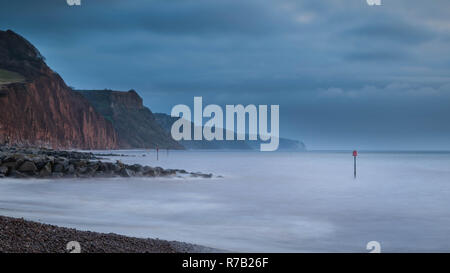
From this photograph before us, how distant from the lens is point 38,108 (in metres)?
74.9

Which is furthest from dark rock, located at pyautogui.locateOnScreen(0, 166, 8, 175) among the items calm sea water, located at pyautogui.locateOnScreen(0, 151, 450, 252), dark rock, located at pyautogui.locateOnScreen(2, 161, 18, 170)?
calm sea water, located at pyautogui.locateOnScreen(0, 151, 450, 252)

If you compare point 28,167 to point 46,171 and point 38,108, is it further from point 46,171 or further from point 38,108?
point 38,108

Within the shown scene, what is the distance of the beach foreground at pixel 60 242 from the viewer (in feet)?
17.5

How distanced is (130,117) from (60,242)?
16345 cm

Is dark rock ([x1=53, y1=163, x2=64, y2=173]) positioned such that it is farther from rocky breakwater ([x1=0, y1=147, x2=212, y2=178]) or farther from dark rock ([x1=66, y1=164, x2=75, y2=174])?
dark rock ([x1=66, y1=164, x2=75, y2=174])

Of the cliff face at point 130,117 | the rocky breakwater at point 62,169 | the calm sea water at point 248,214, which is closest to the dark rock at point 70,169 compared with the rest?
the rocky breakwater at point 62,169

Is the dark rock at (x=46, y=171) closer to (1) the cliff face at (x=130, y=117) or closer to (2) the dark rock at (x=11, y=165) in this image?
(2) the dark rock at (x=11, y=165)

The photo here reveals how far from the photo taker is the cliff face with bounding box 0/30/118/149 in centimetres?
6862

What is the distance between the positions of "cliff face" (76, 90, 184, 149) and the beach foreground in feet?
484

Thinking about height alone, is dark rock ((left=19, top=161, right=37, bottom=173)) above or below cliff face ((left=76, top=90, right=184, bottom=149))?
below

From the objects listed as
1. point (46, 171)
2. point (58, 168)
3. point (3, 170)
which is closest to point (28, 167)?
point (46, 171)
